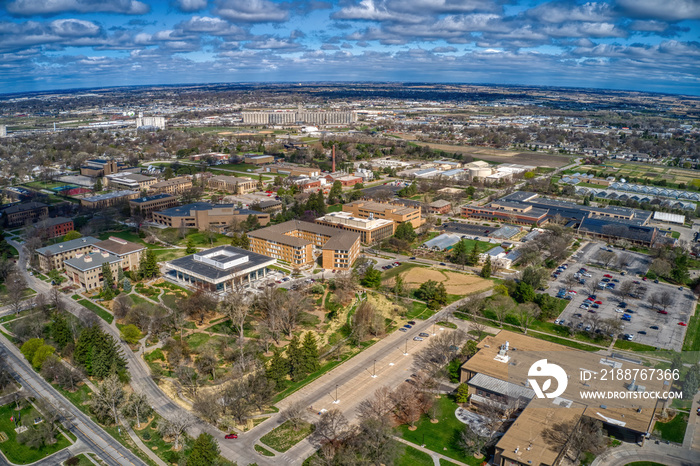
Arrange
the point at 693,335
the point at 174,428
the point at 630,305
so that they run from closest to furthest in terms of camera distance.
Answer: the point at 174,428, the point at 693,335, the point at 630,305

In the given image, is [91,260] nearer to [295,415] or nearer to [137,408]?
[137,408]

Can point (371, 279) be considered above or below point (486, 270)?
below

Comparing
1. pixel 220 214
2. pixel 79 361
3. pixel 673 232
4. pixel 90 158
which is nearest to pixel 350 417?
pixel 79 361

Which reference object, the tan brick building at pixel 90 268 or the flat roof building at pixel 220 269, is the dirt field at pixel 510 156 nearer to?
the flat roof building at pixel 220 269

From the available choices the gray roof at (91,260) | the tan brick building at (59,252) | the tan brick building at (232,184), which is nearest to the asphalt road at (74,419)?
the gray roof at (91,260)

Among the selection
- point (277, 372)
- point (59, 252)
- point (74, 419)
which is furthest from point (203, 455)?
point (59, 252)

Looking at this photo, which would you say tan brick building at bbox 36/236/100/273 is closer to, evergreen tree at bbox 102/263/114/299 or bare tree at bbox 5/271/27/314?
bare tree at bbox 5/271/27/314

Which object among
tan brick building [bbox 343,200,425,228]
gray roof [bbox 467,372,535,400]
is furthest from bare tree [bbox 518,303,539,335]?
tan brick building [bbox 343,200,425,228]
